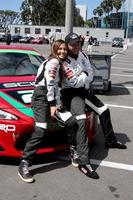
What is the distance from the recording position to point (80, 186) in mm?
4363

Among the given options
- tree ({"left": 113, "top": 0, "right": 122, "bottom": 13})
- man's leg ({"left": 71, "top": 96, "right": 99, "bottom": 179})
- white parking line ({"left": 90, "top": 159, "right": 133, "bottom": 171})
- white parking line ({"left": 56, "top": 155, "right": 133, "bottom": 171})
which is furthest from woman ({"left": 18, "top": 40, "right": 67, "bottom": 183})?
tree ({"left": 113, "top": 0, "right": 122, "bottom": 13})

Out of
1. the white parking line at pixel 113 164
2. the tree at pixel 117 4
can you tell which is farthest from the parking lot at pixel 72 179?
the tree at pixel 117 4

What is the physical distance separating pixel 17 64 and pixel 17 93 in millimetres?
1307

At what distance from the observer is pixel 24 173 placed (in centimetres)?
450

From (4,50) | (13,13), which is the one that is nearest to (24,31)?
(13,13)

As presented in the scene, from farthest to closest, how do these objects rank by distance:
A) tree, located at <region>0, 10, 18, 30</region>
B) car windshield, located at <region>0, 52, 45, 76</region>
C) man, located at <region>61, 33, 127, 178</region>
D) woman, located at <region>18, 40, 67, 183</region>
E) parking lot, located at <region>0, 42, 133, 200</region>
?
tree, located at <region>0, 10, 18, 30</region>, car windshield, located at <region>0, 52, 45, 76</region>, man, located at <region>61, 33, 127, 178</region>, woman, located at <region>18, 40, 67, 183</region>, parking lot, located at <region>0, 42, 133, 200</region>

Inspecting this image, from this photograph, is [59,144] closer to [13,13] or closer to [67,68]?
[67,68]

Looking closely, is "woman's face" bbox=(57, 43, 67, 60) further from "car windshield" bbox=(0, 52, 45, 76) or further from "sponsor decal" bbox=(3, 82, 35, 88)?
"car windshield" bbox=(0, 52, 45, 76)

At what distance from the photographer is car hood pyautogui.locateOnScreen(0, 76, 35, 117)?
4.83 metres

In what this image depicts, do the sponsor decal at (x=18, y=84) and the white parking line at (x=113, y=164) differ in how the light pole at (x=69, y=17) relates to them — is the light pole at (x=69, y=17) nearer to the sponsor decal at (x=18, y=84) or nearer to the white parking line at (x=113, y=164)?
the sponsor decal at (x=18, y=84)

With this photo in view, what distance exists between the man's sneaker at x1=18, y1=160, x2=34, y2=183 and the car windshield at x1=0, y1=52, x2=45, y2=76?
1.89m

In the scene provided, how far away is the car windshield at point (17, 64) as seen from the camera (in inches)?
243

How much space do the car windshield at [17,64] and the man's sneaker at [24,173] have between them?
1.89 metres

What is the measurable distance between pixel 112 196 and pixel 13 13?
13218cm
